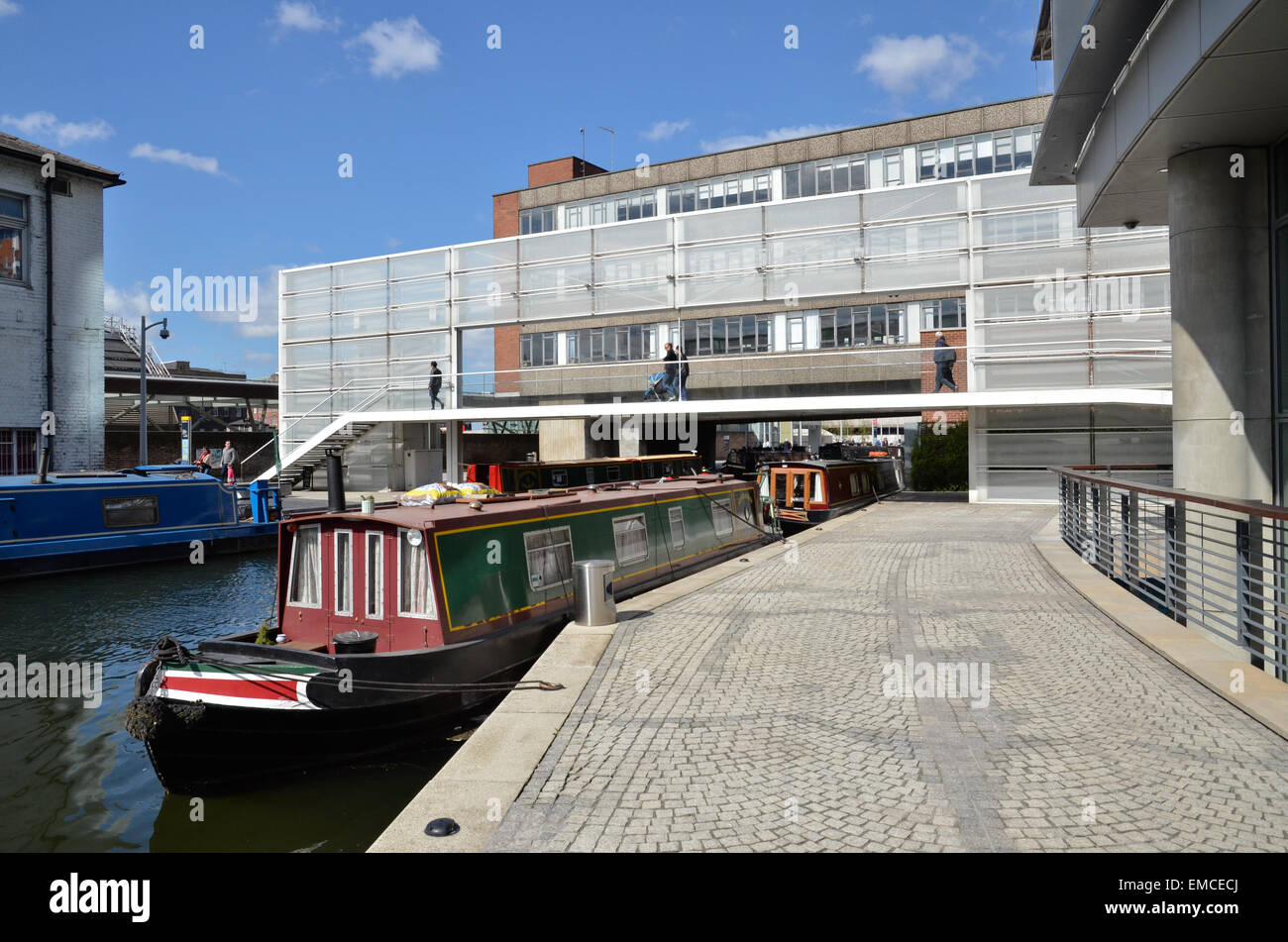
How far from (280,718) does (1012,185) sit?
2344 centimetres

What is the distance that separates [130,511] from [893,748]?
1943 centimetres

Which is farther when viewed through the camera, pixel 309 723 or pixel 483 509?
pixel 483 509

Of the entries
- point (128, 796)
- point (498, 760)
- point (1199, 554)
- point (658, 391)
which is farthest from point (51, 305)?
point (1199, 554)

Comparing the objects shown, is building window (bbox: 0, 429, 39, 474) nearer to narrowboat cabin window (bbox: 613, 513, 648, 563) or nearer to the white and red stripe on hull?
narrowboat cabin window (bbox: 613, 513, 648, 563)

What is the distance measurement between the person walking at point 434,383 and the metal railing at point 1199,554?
2075 cm

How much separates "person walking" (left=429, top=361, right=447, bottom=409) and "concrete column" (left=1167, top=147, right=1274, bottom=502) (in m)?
24.0

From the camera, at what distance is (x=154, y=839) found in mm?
6766

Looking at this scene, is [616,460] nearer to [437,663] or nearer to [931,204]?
[931,204]

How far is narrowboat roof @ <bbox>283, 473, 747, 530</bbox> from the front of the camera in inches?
336

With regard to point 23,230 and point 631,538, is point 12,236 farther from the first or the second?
point 631,538

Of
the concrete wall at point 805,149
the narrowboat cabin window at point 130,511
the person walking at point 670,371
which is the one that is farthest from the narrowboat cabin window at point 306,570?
the concrete wall at point 805,149

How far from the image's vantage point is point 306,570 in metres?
9.10
